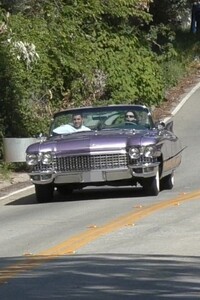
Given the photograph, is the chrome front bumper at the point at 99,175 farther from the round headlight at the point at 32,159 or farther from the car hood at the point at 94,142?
the car hood at the point at 94,142

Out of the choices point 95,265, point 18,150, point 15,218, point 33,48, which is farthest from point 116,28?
point 95,265

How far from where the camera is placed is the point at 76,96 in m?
30.8

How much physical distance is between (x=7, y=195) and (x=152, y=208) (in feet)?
16.4

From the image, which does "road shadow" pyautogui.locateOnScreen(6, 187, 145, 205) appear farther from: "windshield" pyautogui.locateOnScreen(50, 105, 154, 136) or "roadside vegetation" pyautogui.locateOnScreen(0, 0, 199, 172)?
"roadside vegetation" pyautogui.locateOnScreen(0, 0, 199, 172)

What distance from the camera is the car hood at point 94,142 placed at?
17.4 meters

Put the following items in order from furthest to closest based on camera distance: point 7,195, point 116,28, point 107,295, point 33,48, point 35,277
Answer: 1. point 116,28
2. point 33,48
3. point 7,195
4. point 35,277
5. point 107,295

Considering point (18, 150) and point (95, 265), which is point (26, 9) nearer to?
point (18, 150)

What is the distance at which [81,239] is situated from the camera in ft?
43.8

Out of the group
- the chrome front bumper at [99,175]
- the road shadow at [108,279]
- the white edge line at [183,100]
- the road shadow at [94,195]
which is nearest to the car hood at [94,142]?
the chrome front bumper at [99,175]

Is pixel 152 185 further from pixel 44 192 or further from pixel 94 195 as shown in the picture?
pixel 44 192

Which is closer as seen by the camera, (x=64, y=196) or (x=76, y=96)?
(x=64, y=196)

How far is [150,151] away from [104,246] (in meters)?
5.03

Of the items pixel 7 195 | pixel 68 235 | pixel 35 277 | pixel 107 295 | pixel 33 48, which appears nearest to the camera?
pixel 107 295

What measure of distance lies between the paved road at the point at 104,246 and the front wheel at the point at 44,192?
0.21 m
